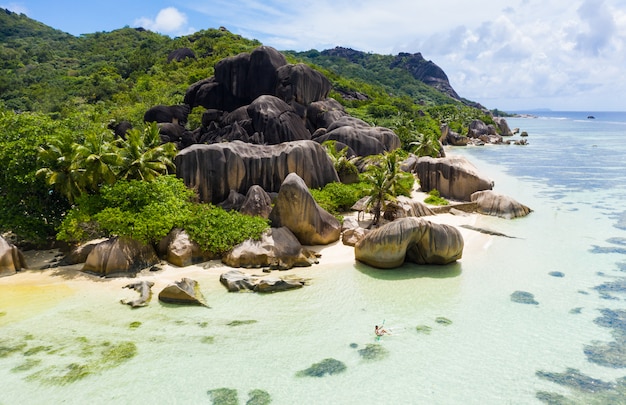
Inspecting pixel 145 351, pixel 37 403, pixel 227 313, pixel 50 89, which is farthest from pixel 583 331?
pixel 50 89

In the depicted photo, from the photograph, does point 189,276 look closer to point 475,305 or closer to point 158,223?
point 158,223

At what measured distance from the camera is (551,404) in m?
10.2

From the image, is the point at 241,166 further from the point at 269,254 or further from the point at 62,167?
the point at 62,167

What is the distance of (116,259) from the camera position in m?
17.1

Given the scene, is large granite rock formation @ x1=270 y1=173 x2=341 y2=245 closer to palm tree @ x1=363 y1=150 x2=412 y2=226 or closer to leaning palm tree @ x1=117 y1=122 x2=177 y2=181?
palm tree @ x1=363 y1=150 x2=412 y2=226

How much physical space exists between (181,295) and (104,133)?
618 inches

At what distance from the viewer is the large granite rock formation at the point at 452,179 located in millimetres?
29719

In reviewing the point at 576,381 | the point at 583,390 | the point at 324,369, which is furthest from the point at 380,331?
the point at 583,390

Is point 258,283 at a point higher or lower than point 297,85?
lower

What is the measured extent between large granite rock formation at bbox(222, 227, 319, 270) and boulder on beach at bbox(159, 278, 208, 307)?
9.58ft

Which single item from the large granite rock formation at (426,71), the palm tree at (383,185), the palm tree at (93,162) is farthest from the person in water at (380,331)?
the large granite rock formation at (426,71)

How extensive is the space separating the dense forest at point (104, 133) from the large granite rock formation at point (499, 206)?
806cm

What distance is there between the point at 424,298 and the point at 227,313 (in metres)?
7.06

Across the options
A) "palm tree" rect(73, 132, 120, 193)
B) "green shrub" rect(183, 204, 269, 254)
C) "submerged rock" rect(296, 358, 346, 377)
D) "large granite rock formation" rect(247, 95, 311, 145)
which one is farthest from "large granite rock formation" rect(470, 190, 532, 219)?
"palm tree" rect(73, 132, 120, 193)
